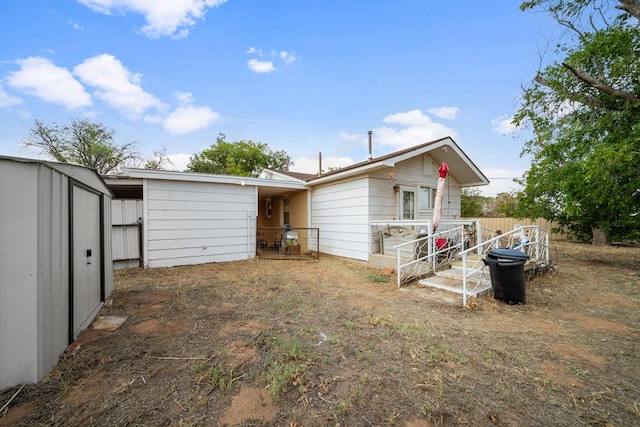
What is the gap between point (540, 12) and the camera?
25.3 feet

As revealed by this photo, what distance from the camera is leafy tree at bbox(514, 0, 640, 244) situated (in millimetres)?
6009

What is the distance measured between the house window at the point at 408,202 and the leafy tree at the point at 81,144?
869 inches

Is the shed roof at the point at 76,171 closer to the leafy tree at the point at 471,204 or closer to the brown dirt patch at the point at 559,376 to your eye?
the brown dirt patch at the point at 559,376

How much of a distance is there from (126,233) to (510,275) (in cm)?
948

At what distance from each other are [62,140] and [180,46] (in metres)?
17.2

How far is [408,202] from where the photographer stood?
8609mm

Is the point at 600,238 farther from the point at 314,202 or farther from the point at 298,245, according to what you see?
the point at 298,245

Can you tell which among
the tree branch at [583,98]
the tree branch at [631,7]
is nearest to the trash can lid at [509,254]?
the tree branch at [583,98]

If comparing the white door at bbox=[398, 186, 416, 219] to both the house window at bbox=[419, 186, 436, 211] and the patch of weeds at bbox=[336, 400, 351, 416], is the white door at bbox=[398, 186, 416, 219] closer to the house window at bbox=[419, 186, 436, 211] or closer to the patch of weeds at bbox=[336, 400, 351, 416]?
the house window at bbox=[419, 186, 436, 211]

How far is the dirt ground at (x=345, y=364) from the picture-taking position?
1898 mm

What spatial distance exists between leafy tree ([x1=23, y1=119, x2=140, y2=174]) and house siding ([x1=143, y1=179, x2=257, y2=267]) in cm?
1687

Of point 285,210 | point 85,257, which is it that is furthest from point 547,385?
point 285,210

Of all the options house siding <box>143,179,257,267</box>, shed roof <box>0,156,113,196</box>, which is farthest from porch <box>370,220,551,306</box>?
shed roof <box>0,156,113,196</box>

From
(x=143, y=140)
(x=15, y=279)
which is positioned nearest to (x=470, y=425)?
(x=15, y=279)
